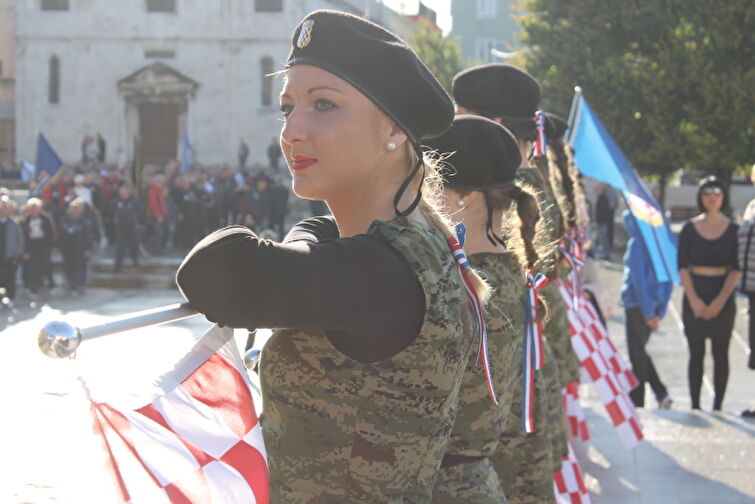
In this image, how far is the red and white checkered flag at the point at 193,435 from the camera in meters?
2.12

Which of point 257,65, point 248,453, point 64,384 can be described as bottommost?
point 64,384

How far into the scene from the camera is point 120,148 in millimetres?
46688

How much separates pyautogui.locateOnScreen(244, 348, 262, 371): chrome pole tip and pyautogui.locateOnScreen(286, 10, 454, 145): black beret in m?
0.61

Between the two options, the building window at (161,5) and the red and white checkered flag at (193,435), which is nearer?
the red and white checkered flag at (193,435)

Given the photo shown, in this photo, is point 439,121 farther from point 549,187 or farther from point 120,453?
point 549,187

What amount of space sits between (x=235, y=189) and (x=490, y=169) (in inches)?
983

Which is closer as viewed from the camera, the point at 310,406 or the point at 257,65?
the point at 310,406

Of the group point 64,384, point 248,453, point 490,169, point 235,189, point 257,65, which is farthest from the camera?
point 257,65

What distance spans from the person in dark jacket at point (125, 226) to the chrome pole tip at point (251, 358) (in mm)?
20404

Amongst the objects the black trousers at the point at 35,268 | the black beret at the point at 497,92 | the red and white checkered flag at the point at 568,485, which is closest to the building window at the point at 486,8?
the black trousers at the point at 35,268

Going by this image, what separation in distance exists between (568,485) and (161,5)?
44.7 m

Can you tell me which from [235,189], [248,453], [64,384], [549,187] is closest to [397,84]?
[248,453]

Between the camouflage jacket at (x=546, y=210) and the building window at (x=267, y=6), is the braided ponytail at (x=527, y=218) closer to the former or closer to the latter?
the camouflage jacket at (x=546, y=210)

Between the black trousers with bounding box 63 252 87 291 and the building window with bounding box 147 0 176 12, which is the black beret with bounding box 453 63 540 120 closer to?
the black trousers with bounding box 63 252 87 291
